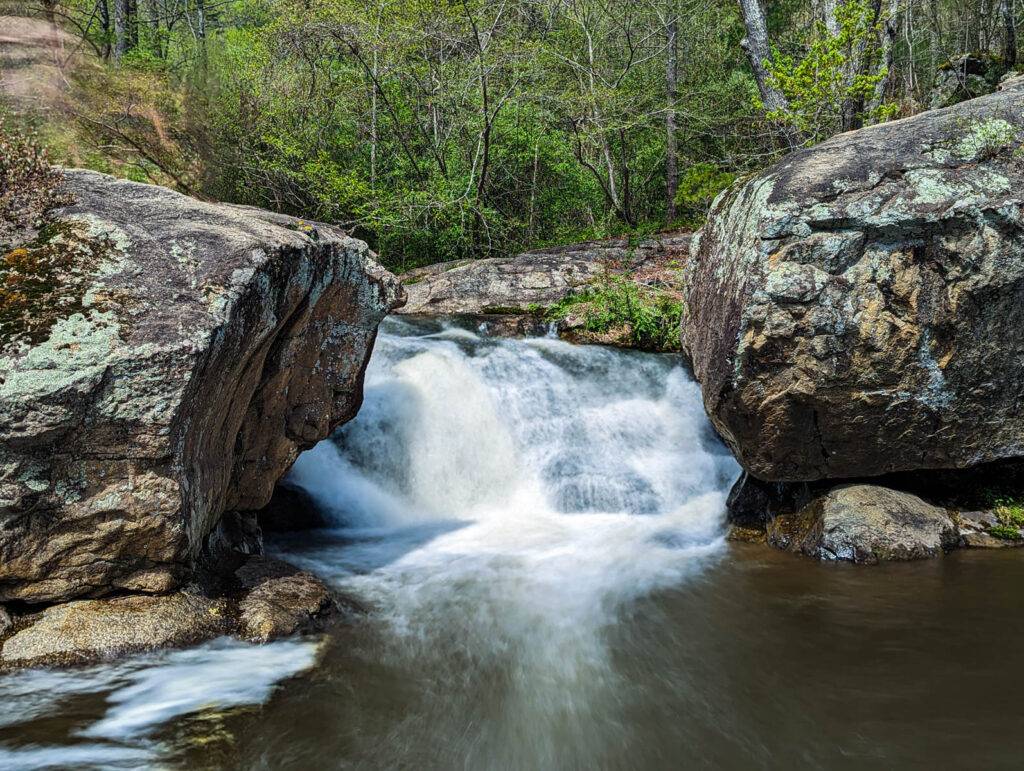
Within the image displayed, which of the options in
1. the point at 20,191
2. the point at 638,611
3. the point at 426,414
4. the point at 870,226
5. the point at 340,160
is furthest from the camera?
the point at 340,160

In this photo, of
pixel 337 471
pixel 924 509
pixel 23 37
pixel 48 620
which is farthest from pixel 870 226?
pixel 23 37

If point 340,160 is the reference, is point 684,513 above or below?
below

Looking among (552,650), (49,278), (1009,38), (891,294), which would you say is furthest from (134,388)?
(1009,38)

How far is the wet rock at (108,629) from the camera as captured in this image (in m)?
3.69

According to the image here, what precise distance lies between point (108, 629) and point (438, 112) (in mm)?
14657

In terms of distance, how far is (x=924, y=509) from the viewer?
20.5 feet

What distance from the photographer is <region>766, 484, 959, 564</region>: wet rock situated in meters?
5.92

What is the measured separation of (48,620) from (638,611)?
3.91m

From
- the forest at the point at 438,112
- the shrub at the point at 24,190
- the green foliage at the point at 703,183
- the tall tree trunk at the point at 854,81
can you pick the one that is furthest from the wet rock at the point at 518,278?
the shrub at the point at 24,190

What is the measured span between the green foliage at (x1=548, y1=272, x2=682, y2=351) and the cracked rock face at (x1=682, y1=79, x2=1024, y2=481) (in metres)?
4.79

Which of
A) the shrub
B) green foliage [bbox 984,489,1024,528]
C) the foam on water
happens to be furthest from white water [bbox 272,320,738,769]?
the shrub

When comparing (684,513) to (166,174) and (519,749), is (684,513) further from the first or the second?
(166,174)

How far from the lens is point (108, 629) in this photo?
387cm

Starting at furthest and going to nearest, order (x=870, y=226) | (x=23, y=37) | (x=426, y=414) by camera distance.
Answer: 1. (x=23, y=37)
2. (x=426, y=414)
3. (x=870, y=226)
